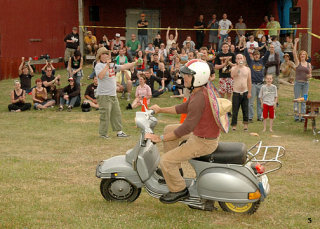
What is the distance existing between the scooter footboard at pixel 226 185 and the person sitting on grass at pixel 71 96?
11.1 meters

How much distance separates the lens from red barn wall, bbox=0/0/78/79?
21.6 meters

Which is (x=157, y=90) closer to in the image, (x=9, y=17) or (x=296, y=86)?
(x=296, y=86)

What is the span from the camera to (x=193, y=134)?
615 centimetres

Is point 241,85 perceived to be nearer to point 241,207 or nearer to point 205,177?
point 241,207

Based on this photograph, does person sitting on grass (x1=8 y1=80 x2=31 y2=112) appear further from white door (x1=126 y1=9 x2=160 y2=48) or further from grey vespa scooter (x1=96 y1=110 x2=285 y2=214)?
white door (x1=126 y1=9 x2=160 y2=48)

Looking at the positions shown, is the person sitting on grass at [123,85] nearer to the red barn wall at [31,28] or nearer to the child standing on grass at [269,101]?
the child standing on grass at [269,101]

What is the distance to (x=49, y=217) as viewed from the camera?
612 cm

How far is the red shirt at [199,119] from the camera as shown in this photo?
235 inches

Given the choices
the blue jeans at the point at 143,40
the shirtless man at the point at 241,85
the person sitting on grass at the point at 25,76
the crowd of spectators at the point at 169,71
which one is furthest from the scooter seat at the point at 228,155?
the blue jeans at the point at 143,40

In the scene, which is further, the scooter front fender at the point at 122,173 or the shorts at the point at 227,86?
the shorts at the point at 227,86

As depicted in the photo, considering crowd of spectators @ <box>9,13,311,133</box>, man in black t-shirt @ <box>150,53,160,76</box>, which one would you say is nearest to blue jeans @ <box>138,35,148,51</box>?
crowd of spectators @ <box>9,13,311,133</box>

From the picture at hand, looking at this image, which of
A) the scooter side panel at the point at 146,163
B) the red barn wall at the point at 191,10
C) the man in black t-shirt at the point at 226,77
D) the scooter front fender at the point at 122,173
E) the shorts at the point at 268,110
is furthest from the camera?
the red barn wall at the point at 191,10

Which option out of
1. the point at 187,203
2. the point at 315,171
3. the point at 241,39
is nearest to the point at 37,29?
the point at 241,39

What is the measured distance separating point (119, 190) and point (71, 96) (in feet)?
34.5
